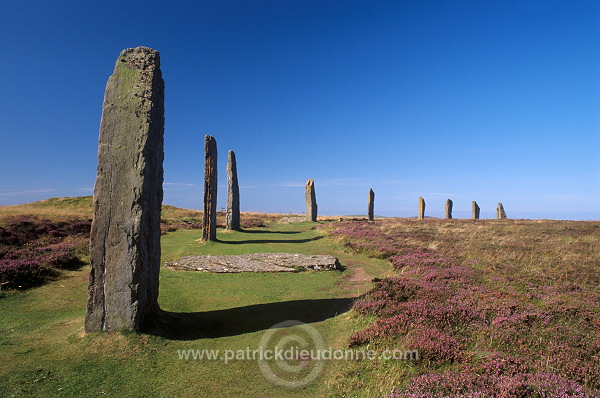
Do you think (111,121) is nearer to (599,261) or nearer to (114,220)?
(114,220)

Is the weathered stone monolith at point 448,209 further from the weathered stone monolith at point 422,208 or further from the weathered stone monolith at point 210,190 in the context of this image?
the weathered stone monolith at point 210,190

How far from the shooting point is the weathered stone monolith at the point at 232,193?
80.2 ft

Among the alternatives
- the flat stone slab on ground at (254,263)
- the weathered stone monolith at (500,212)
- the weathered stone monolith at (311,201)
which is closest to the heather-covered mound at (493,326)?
the flat stone slab on ground at (254,263)

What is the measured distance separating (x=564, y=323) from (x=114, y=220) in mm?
8820

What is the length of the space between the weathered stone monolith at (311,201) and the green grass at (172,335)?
23.4 meters

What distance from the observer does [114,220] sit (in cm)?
629

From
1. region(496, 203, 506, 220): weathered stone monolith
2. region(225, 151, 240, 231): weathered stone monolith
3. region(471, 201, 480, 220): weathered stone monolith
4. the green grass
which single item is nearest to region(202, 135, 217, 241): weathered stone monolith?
region(225, 151, 240, 231): weathered stone monolith

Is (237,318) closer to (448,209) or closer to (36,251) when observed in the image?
(36,251)

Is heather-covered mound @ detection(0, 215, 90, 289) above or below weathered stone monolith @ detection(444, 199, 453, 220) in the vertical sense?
below

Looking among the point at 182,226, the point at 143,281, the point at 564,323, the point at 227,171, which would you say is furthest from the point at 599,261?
the point at 182,226

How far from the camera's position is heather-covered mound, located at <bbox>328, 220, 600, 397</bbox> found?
171 inches

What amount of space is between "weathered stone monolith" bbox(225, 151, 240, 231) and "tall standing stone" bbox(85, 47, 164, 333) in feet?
58.2

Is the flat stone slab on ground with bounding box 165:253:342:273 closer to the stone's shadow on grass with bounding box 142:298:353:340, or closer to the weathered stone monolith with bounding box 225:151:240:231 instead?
the stone's shadow on grass with bounding box 142:298:353:340

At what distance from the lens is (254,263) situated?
1273cm
